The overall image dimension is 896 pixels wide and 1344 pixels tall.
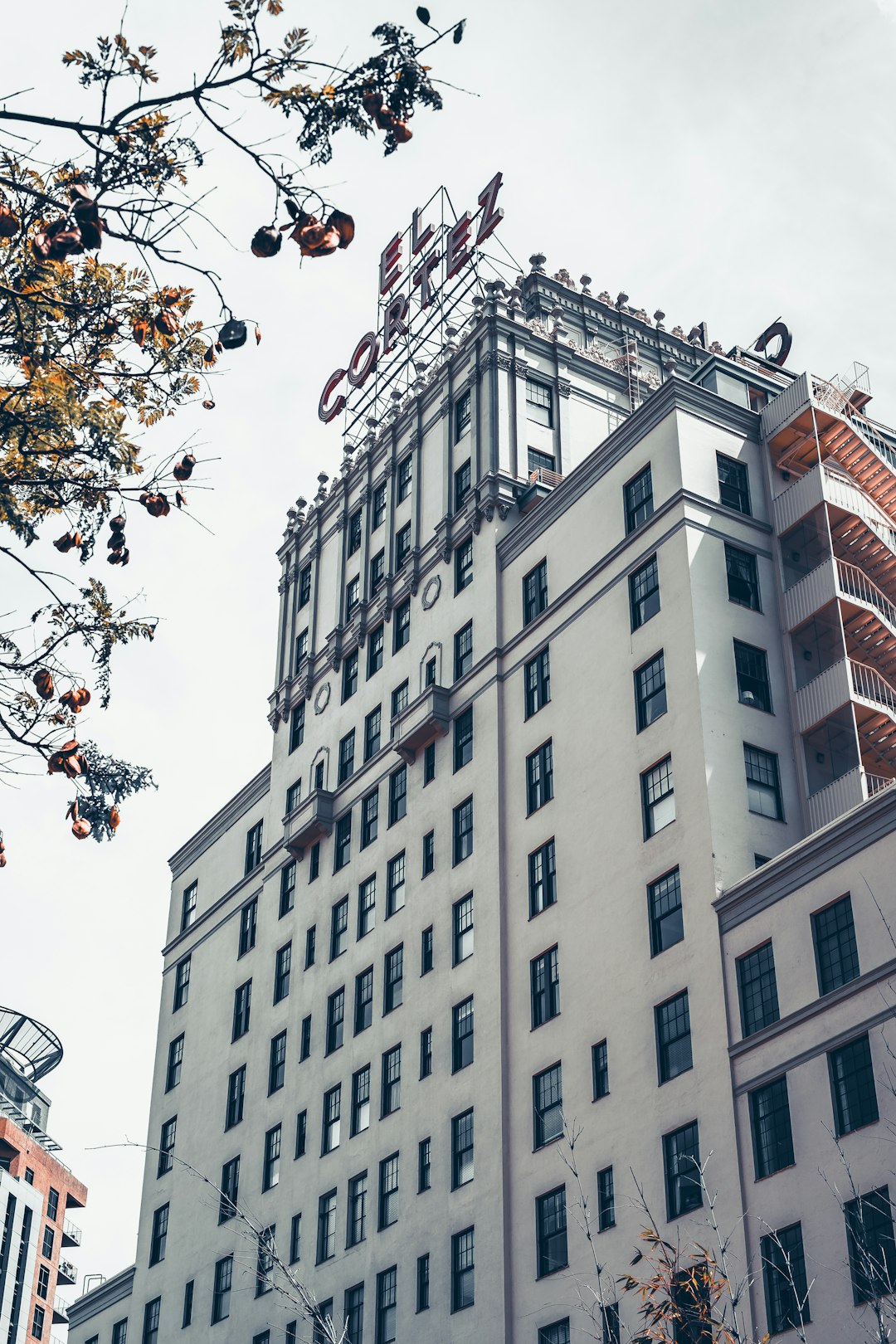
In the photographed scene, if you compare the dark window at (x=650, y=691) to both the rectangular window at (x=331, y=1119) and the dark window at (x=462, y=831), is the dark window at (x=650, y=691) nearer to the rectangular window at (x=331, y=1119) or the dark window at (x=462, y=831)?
the dark window at (x=462, y=831)

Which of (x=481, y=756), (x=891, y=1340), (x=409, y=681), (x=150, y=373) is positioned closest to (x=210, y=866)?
(x=409, y=681)

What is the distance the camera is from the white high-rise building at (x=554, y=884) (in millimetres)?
40688

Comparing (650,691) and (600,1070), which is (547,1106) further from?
(650,691)

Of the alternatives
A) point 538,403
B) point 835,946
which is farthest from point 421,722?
point 835,946

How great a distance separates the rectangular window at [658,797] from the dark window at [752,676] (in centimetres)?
337

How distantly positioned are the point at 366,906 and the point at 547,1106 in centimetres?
1662

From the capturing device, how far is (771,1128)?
3991 cm

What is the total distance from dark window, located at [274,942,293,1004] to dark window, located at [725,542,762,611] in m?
26.9

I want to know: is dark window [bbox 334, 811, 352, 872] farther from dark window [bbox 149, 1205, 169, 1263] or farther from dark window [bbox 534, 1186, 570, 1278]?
dark window [bbox 534, 1186, 570, 1278]

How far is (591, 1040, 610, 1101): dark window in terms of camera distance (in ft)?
152

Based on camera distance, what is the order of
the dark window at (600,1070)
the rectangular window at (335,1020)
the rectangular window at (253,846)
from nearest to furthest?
the dark window at (600,1070) → the rectangular window at (335,1020) → the rectangular window at (253,846)

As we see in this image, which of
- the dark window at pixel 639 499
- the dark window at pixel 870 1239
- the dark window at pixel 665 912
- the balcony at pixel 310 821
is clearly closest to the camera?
the dark window at pixel 870 1239

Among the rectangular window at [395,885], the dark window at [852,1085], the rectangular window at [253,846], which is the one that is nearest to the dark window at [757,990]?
the dark window at [852,1085]

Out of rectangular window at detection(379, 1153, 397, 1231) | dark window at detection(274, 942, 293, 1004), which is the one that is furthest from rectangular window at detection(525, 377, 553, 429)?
rectangular window at detection(379, 1153, 397, 1231)
